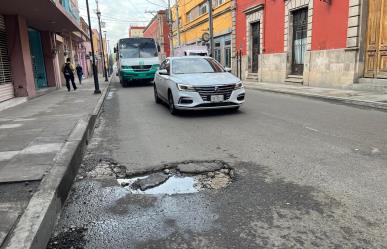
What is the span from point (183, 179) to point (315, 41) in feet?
48.3

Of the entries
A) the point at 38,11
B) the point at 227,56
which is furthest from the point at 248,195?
the point at 227,56

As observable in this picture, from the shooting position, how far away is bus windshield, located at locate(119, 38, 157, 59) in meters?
22.5

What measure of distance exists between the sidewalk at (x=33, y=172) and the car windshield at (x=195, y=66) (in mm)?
3207

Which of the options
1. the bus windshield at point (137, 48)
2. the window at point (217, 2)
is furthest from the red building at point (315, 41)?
the bus windshield at point (137, 48)

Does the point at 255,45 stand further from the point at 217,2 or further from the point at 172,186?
the point at 172,186

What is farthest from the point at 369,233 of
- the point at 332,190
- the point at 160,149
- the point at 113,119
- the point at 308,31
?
the point at 308,31

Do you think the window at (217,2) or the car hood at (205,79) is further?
the window at (217,2)

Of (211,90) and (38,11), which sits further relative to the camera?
(38,11)


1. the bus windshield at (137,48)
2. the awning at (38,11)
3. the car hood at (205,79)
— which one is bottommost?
the car hood at (205,79)

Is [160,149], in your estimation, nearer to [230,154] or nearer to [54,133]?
[230,154]

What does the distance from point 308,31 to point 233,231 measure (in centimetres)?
1654

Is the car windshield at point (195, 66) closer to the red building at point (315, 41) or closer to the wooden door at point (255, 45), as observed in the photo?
the red building at point (315, 41)

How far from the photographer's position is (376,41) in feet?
45.0

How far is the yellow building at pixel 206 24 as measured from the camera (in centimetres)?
3036
